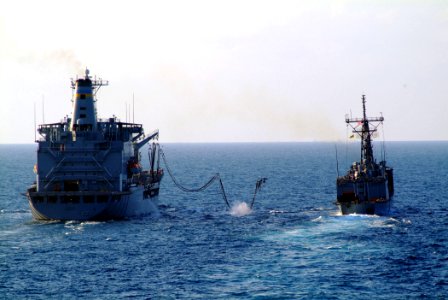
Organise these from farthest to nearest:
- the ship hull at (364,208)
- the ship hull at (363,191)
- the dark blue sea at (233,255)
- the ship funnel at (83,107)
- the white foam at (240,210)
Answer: the white foam at (240,210)
the ship funnel at (83,107)
the ship hull at (363,191)
the ship hull at (364,208)
the dark blue sea at (233,255)

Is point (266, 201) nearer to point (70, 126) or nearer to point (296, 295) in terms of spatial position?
point (70, 126)

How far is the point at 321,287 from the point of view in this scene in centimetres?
4950

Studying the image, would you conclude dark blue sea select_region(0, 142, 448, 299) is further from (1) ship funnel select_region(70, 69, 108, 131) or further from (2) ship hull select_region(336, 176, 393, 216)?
(1) ship funnel select_region(70, 69, 108, 131)

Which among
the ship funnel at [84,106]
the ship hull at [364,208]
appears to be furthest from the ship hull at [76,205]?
the ship hull at [364,208]

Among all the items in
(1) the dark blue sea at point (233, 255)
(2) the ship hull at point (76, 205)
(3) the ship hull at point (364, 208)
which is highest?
(2) the ship hull at point (76, 205)

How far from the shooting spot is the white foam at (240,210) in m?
90.8

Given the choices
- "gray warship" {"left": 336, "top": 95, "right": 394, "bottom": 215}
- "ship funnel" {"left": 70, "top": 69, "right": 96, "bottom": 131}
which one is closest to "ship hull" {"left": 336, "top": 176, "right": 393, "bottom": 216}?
"gray warship" {"left": 336, "top": 95, "right": 394, "bottom": 215}

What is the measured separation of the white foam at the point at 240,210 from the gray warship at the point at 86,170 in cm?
1216

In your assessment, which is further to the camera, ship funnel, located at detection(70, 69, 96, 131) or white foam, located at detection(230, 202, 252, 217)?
white foam, located at detection(230, 202, 252, 217)

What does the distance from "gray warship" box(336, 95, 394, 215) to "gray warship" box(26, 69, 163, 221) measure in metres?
27.3

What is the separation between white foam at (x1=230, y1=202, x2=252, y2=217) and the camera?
90787mm

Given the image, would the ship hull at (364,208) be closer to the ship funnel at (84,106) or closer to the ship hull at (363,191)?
the ship hull at (363,191)

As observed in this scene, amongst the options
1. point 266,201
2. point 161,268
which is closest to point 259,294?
point 161,268

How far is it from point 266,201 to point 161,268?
53.8 m
